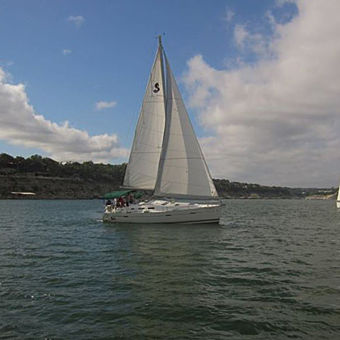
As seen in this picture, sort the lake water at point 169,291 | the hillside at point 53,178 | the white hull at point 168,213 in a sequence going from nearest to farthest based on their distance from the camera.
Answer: the lake water at point 169,291 < the white hull at point 168,213 < the hillside at point 53,178

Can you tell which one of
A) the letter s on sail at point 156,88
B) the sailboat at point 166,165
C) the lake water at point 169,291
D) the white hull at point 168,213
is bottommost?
the lake water at point 169,291

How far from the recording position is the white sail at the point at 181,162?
29328 mm

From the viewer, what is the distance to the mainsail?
2941 centimetres

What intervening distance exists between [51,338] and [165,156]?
23.2m

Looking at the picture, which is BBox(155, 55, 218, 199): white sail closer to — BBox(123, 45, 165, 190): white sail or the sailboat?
the sailboat

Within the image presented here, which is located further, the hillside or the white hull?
the hillside

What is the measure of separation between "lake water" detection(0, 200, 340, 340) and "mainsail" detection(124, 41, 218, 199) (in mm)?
9722

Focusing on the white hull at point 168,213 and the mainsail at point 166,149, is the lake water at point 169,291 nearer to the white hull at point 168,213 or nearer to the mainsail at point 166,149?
the white hull at point 168,213

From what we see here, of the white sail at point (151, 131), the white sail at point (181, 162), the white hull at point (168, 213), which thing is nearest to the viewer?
the white hull at point (168, 213)

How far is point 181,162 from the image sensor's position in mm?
29594

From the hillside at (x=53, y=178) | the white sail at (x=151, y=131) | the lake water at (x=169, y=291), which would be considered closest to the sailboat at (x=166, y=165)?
the white sail at (x=151, y=131)

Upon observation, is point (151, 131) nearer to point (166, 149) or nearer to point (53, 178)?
point (166, 149)

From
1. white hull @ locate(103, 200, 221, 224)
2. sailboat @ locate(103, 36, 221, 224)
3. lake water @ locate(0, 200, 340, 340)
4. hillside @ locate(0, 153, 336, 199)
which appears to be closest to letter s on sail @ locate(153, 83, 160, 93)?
sailboat @ locate(103, 36, 221, 224)

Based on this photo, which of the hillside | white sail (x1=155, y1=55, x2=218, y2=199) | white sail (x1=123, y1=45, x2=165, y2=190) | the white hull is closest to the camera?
the white hull
